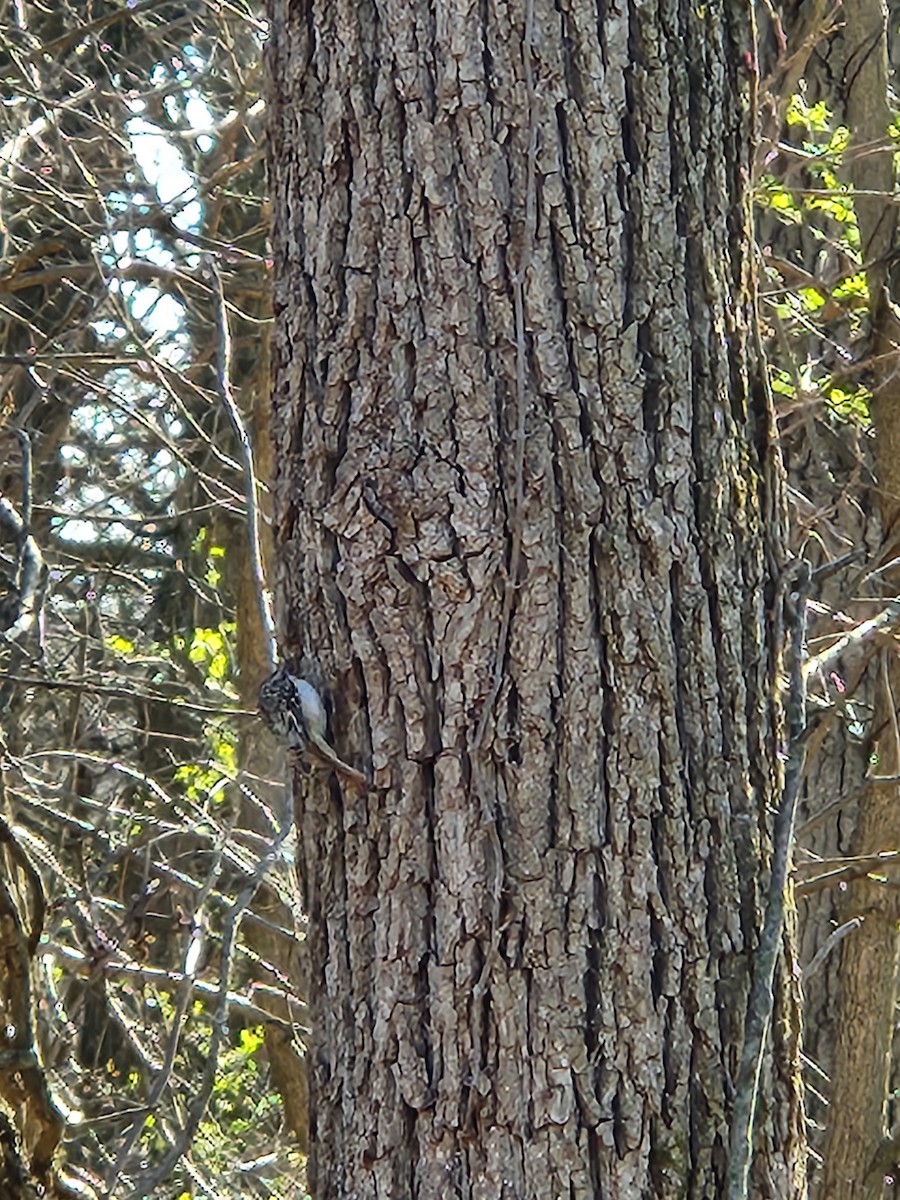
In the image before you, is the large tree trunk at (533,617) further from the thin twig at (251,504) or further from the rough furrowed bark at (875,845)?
the rough furrowed bark at (875,845)

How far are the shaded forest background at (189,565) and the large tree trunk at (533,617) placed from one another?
3.53 ft

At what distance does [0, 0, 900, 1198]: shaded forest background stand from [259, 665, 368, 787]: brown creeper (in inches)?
48.5

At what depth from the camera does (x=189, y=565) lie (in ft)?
18.7

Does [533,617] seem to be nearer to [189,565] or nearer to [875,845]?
[875,845]

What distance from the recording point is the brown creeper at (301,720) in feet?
5.18

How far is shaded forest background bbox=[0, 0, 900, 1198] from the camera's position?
3.41 m

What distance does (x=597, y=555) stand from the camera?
5.08 ft

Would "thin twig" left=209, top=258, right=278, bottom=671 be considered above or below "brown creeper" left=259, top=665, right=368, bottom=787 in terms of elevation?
above

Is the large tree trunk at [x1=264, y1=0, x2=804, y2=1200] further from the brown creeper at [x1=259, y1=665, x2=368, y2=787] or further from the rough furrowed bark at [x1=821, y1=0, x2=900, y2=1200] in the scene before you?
the rough furrowed bark at [x1=821, y1=0, x2=900, y2=1200]

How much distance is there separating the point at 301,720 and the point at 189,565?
4.20m

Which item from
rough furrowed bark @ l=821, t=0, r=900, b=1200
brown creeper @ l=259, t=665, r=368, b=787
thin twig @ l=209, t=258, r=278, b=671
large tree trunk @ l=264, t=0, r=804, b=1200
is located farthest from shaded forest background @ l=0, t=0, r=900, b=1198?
brown creeper @ l=259, t=665, r=368, b=787

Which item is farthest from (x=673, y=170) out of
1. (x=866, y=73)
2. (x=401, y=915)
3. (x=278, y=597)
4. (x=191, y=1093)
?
(x=191, y=1093)

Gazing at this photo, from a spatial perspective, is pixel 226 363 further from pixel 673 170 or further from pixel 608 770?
pixel 608 770

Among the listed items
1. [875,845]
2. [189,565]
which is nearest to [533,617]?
[875,845]
